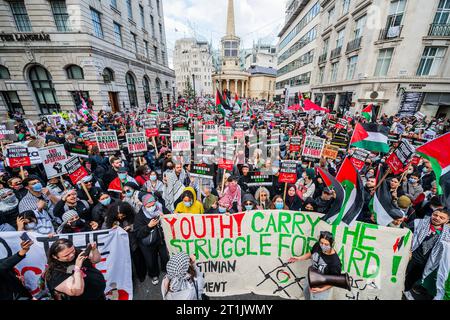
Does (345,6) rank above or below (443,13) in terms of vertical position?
above

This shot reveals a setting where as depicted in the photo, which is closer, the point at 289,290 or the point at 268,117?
A: the point at 289,290

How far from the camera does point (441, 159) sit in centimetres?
296

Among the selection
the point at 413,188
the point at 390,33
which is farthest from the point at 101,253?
the point at 390,33

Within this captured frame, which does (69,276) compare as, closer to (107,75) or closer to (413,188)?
(413,188)

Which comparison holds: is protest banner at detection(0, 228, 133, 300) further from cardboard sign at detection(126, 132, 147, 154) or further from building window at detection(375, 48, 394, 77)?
building window at detection(375, 48, 394, 77)

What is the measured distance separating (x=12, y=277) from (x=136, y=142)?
4.13 metres

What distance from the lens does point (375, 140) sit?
5258 millimetres

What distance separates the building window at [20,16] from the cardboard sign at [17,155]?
20.3m

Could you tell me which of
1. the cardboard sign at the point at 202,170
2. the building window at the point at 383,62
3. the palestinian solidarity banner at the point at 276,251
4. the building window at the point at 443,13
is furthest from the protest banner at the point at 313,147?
→ the building window at the point at 443,13
